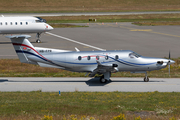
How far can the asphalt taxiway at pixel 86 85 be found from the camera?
2214cm

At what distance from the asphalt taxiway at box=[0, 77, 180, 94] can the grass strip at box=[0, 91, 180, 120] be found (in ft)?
8.16

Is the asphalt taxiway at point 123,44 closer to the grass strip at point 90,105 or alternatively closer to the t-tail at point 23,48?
the t-tail at point 23,48

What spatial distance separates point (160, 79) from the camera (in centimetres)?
2564

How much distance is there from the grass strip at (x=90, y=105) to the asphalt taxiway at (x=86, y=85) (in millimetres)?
2488

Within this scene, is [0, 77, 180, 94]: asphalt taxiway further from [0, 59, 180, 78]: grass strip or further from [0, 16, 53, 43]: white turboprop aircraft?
[0, 16, 53, 43]: white turboprop aircraft

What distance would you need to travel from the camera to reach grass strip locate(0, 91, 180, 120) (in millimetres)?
13859

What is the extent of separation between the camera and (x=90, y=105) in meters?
16.1

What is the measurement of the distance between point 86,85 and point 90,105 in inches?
294

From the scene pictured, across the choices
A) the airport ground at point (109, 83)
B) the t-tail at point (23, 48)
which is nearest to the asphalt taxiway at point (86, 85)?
the airport ground at point (109, 83)

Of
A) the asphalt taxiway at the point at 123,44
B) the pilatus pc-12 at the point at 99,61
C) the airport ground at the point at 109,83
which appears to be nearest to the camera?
the airport ground at the point at 109,83
